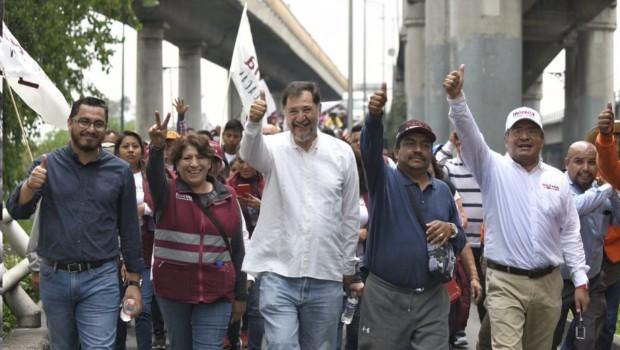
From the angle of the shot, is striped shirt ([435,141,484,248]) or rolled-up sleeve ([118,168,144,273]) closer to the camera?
rolled-up sleeve ([118,168,144,273])

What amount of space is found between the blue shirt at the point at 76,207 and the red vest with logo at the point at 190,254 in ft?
1.60

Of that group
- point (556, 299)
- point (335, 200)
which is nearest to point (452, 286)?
point (556, 299)

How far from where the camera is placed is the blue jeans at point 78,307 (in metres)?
6.68

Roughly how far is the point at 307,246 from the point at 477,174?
55.3 inches

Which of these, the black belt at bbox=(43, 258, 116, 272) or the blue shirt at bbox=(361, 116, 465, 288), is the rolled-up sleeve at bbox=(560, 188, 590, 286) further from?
the black belt at bbox=(43, 258, 116, 272)

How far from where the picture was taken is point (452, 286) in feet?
28.0

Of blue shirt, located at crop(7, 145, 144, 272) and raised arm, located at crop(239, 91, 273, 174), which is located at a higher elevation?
raised arm, located at crop(239, 91, 273, 174)

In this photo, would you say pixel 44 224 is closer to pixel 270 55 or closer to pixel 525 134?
pixel 525 134

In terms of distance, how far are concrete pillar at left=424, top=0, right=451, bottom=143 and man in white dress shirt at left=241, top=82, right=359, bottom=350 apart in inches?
873

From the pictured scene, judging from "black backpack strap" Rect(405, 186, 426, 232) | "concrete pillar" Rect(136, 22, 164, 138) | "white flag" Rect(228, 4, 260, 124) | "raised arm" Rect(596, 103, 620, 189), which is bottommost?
"black backpack strap" Rect(405, 186, 426, 232)

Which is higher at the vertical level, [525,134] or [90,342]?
[525,134]

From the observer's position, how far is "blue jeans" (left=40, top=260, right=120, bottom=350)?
6.68 m

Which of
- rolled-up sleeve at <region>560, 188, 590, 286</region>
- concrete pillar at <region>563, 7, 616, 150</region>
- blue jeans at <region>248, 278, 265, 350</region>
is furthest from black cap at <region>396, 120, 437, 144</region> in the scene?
concrete pillar at <region>563, 7, 616, 150</region>

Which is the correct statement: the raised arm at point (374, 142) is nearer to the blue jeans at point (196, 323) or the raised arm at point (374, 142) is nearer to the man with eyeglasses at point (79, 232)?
the blue jeans at point (196, 323)
